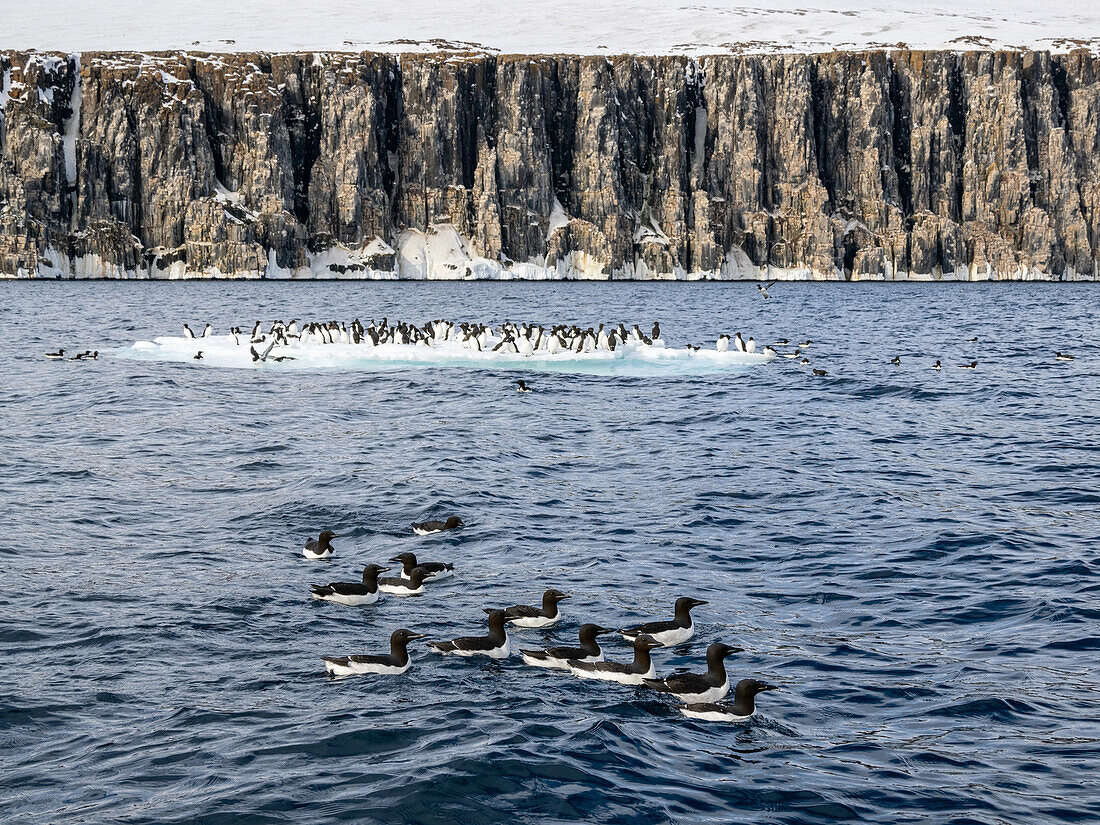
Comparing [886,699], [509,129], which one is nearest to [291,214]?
[509,129]

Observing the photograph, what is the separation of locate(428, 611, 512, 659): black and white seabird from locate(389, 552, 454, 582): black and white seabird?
9.55 ft

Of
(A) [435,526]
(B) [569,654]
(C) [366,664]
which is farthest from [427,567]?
(B) [569,654]

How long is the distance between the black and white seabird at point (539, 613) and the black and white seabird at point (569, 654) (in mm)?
1121

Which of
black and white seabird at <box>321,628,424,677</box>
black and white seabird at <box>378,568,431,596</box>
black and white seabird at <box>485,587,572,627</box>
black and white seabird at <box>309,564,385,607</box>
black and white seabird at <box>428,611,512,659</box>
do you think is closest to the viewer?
black and white seabird at <box>321,628,424,677</box>

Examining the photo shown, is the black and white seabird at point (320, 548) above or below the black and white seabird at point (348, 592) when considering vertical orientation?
above

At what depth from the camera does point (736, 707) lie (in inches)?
455

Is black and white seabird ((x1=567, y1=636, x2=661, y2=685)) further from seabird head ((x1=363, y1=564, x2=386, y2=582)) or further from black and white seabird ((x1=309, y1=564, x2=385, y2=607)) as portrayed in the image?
seabird head ((x1=363, y1=564, x2=386, y2=582))

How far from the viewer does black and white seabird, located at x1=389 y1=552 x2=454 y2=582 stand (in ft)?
53.6

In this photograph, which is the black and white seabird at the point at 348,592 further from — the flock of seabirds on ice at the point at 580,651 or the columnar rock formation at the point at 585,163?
the columnar rock formation at the point at 585,163

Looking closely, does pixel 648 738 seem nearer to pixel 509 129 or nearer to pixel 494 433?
pixel 494 433

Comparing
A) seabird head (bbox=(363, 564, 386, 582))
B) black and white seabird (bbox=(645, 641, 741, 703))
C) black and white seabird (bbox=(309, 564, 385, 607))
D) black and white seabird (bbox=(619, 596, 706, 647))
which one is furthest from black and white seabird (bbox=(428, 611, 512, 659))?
seabird head (bbox=(363, 564, 386, 582))

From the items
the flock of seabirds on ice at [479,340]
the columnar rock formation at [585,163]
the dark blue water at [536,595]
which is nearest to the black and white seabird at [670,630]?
the dark blue water at [536,595]

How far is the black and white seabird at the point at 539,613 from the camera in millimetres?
14336

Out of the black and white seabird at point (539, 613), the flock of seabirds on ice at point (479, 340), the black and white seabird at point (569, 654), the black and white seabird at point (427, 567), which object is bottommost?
the black and white seabird at point (569, 654)
